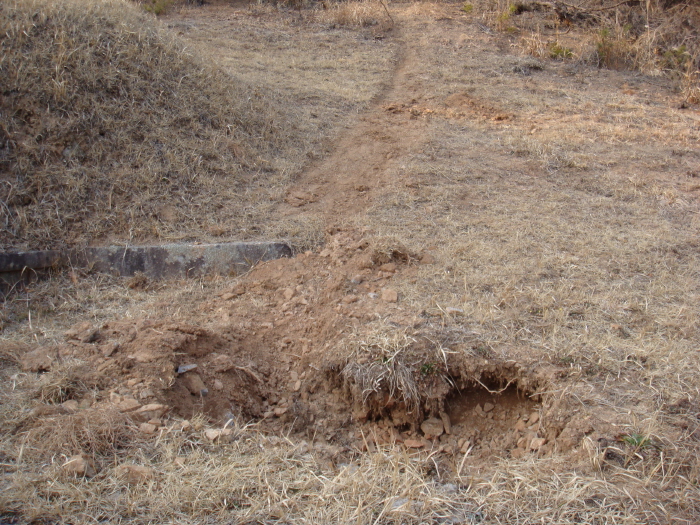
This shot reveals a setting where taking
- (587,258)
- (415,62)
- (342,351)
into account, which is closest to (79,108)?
(342,351)

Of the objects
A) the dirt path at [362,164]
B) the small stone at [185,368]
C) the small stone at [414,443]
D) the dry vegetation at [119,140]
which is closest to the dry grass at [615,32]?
the dirt path at [362,164]

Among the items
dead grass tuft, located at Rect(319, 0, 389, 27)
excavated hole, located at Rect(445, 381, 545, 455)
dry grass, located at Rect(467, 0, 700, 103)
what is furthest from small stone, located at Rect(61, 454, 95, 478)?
dead grass tuft, located at Rect(319, 0, 389, 27)

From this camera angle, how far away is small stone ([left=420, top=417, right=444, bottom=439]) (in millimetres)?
2732

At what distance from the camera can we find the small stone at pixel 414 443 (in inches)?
106

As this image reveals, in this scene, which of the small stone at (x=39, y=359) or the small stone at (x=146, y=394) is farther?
the small stone at (x=39, y=359)

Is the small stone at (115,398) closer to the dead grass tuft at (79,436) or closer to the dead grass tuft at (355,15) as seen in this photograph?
the dead grass tuft at (79,436)

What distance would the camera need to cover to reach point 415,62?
8.12 m

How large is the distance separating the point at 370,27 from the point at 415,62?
1902 mm

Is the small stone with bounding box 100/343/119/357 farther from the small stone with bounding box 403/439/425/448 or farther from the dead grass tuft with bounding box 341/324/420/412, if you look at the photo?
the small stone with bounding box 403/439/425/448

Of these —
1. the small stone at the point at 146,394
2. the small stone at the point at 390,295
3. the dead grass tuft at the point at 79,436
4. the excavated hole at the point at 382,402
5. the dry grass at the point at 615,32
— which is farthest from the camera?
the dry grass at the point at 615,32

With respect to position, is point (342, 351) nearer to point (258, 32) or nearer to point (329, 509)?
point (329, 509)

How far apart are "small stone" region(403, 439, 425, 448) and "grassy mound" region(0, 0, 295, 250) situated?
2.11 m

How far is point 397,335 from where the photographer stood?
9.40ft

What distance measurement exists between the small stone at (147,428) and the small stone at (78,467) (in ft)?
0.82
